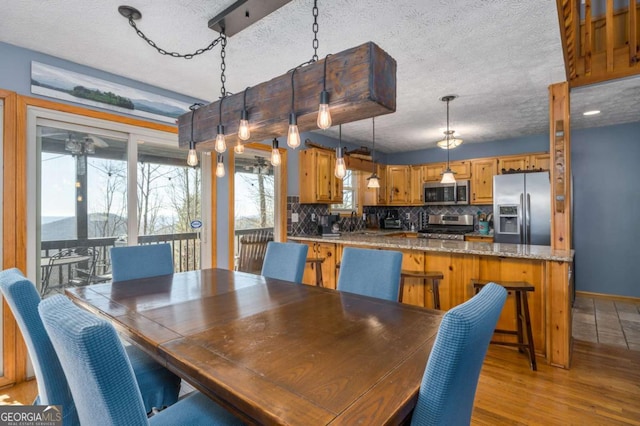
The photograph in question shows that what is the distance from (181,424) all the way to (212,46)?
91.7 inches

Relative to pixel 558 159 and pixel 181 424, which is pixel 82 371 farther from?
pixel 558 159

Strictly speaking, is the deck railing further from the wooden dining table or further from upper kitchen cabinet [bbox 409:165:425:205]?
upper kitchen cabinet [bbox 409:165:425:205]

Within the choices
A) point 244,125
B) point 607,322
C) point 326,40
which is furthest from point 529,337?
point 326,40

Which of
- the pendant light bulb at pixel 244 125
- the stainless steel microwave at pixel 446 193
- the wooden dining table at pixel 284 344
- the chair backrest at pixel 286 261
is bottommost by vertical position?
the wooden dining table at pixel 284 344

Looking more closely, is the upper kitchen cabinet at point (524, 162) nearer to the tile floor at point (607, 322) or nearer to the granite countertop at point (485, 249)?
the tile floor at point (607, 322)

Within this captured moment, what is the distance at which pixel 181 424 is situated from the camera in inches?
43.8

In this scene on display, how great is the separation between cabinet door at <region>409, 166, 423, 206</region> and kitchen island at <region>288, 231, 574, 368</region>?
2699mm

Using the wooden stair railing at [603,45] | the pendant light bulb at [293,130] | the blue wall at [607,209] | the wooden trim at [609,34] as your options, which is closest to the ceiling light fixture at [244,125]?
the pendant light bulb at [293,130]

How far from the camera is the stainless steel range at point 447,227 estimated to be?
5.23m

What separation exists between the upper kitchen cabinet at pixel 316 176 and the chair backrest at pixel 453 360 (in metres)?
3.59

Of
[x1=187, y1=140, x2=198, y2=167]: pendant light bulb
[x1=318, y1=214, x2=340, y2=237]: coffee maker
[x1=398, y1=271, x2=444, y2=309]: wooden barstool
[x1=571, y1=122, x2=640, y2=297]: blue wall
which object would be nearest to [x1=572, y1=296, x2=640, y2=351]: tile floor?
[x1=571, y1=122, x2=640, y2=297]: blue wall

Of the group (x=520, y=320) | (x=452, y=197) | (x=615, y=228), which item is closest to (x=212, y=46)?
(x=520, y=320)

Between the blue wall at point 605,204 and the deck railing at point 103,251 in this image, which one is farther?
the blue wall at point 605,204

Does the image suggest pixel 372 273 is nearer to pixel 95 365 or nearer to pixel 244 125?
pixel 244 125
